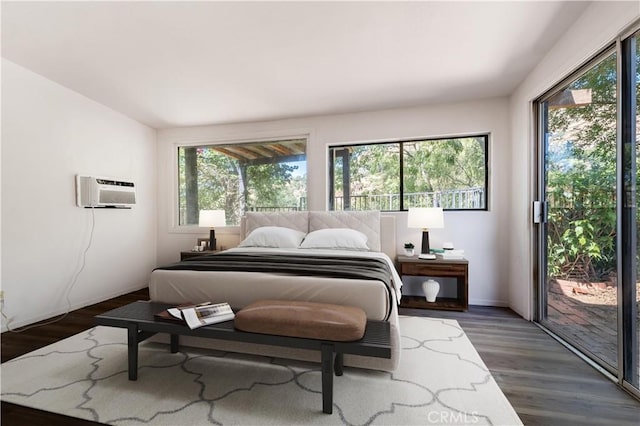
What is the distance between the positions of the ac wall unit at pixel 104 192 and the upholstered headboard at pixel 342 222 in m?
1.61

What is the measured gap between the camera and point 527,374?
187cm

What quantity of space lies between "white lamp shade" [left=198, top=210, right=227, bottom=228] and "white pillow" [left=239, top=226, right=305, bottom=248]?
766 mm

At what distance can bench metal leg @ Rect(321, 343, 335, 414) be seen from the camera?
57.6 inches

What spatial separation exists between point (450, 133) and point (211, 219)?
11.0ft

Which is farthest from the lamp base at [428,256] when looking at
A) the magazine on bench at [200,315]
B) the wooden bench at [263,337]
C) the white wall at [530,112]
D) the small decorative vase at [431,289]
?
the magazine on bench at [200,315]

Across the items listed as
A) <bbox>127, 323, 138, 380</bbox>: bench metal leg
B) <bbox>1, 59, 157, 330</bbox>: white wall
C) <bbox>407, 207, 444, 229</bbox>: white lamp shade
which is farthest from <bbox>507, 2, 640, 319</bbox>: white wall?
<bbox>1, 59, 157, 330</bbox>: white wall

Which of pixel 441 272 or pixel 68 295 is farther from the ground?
pixel 441 272

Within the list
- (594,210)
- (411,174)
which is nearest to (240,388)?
(594,210)

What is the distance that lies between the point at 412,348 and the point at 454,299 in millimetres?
1461

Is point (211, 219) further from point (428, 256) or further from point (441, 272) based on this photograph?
point (441, 272)

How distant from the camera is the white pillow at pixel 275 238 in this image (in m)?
3.42

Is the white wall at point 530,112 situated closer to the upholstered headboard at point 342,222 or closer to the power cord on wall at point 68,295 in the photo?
the upholstered headboard at point 342,222

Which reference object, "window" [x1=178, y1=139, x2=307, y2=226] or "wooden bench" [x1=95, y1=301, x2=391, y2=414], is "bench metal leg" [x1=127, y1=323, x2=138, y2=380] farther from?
"window" [x1=178, y1=139, x2=307, y2=226]

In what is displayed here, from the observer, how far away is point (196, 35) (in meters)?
2.22
